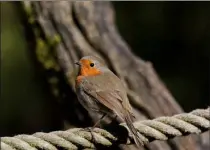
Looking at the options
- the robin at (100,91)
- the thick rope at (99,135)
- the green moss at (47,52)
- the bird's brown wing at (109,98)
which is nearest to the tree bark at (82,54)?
the green moss at (47,52)

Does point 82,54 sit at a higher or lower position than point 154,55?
higher

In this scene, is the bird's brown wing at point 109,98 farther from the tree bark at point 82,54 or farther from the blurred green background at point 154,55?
the blurred green background at point 154,55

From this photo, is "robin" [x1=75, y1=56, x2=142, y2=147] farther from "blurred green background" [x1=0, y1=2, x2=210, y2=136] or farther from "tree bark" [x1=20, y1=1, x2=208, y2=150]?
"blurred green background" [x1=0, y1=2, x2=210, y2=136]

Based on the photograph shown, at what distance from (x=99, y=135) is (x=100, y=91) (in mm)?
620

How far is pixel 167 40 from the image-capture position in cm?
1039

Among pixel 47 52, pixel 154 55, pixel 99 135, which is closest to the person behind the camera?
pixel 99 135

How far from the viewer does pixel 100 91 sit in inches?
203

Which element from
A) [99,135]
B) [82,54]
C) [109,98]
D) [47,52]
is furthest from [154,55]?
[99,135]

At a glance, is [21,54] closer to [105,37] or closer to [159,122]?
[105,37]

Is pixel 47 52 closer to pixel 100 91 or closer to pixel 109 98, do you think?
pixel 100 91

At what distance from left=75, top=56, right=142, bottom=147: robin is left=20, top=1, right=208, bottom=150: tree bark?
633 millimetres

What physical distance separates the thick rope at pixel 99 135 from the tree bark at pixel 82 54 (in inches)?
45.3

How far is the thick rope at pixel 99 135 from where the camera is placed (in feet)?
14.3

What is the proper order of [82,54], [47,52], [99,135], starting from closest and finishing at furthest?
[99,135]
[82,54]
[47,52]
